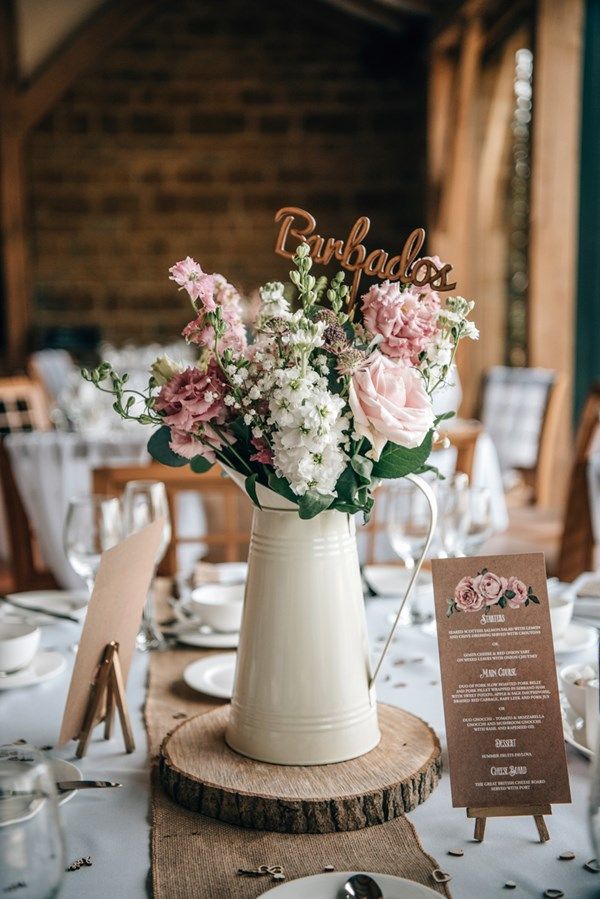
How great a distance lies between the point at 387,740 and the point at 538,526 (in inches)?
129

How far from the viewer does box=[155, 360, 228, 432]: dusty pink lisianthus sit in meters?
0.91

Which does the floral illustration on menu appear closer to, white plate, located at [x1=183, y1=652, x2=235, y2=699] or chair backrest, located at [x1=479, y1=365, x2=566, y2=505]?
white plate, located at [x1=183, y1=652, x2=235, y2=699]

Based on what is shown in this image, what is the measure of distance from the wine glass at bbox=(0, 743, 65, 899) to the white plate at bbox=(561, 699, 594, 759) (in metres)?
0.61

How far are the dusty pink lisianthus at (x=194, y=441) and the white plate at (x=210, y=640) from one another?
49cm

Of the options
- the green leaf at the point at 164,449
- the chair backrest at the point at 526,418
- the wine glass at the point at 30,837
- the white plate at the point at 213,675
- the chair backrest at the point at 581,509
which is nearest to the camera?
the wine glass at the point at 30,837

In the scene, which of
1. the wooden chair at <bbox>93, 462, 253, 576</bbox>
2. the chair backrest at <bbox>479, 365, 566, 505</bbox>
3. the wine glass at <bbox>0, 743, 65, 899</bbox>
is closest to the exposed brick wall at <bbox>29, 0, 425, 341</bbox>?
the chair backrest at <bbox>479, 365, 566, 505</bbox>

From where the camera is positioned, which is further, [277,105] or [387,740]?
[277,105]

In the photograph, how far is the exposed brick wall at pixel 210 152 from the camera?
7430mm

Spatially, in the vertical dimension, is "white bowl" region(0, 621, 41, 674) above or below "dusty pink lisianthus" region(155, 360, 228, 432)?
below

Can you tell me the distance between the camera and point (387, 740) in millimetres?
1009

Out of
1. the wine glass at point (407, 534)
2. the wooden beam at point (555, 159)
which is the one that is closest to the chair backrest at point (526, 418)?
the wooden beam at point (555, 159)

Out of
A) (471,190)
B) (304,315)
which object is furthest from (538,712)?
(471,190)

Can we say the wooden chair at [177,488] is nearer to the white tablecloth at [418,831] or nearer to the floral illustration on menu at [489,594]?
the white tablecloth at [418,831]

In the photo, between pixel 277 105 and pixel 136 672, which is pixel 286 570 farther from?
pixel 277 105
